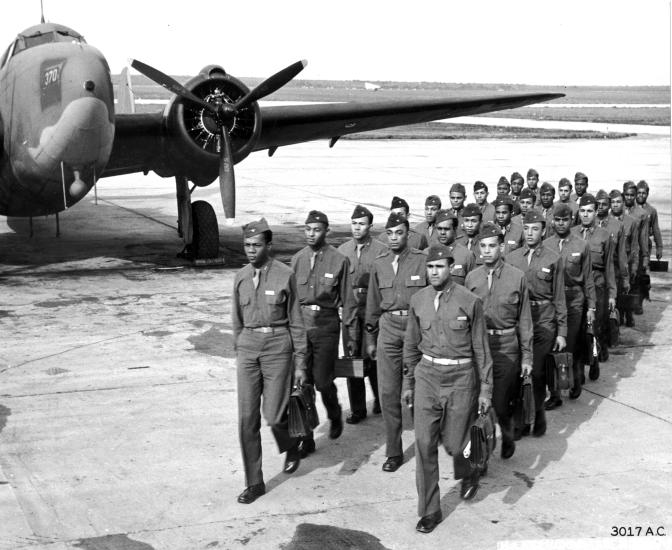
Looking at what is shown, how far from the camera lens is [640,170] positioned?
117ft

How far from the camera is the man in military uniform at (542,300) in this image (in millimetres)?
8445

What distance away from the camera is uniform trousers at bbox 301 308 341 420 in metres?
8.16

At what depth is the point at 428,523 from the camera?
21.0ft

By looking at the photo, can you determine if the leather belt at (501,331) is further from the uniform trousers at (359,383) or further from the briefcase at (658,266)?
the briefcase at (658,266)

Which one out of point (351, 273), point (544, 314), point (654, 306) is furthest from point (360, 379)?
point (654, 306)

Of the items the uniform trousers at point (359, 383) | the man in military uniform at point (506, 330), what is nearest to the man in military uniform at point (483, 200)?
the uniform trousers at point (359, 383)

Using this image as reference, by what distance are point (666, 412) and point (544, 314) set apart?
4.81 feet

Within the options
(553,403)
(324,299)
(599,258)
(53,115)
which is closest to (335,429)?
(324,299)

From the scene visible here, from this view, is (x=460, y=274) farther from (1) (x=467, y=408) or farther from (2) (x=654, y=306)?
(2) (x=654, y=306)

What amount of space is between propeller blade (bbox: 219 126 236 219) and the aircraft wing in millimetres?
2140

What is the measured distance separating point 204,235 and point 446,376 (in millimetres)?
10743

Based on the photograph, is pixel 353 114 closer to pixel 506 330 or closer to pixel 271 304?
pixel 506 330

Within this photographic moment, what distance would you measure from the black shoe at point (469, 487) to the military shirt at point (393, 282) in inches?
62.4

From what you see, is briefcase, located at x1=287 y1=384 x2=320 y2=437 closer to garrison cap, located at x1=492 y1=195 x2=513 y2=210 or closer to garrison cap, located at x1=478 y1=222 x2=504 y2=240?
garrison cap, located at x1=478 y1=222 x2=504 y2=240
